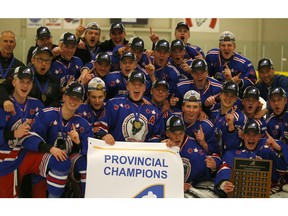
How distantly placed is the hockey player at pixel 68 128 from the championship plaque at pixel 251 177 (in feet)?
4.81

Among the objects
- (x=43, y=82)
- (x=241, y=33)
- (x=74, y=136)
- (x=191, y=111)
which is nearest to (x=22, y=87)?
(x=43, y=82)

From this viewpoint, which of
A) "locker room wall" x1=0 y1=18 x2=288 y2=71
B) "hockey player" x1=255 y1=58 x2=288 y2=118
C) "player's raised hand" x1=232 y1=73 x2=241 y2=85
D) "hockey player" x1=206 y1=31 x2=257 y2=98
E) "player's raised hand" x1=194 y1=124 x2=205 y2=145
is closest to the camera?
"player's raised hand" x1=194 y1=124 x2=205 y2=145

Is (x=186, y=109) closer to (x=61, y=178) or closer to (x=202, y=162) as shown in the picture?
(x=202, y=162)

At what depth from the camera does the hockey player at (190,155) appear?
176 inches

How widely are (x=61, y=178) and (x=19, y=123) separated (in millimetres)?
685

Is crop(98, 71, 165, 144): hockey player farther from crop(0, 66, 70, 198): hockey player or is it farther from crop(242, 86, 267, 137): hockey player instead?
crop(242, 86, 267, 137): hockey player

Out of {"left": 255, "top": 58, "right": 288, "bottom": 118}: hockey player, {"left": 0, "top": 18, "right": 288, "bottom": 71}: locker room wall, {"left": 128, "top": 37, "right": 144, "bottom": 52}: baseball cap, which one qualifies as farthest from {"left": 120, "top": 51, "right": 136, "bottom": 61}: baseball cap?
{"left": 0, "top": 18, "right": 288, "bottom": 71}: locker room wall

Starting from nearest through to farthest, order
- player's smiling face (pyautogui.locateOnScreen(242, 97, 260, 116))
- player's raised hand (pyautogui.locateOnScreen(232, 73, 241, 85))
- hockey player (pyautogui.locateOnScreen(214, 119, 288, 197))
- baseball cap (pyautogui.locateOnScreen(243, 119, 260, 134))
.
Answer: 1. hockey player (pyautogui.locateOnScreen(214, 119, 288, 197))
2. baseball cap (pyautogui.locateOnScreen(243, 119, 260, 134))
3. player's smiling face (pyautogui.locateOnScreen(242, 97, 260, 116))
4. player's raised hand (pyautogui.locateOnScreen(232, 73, 241, 85))

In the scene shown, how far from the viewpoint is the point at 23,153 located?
171 inches

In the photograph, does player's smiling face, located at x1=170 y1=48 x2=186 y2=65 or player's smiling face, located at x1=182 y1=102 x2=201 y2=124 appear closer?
player's smiling face, located at x1=182 y1=102 x2=201 y2=124

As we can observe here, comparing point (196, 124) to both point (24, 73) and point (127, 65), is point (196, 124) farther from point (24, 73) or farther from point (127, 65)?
point (24, 73)

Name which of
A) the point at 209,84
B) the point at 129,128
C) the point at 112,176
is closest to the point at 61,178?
the point at 112,176

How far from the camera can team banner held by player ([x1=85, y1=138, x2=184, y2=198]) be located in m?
4.14

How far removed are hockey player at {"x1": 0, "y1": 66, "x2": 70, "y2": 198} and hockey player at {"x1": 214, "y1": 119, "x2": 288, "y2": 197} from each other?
4.94 ft
